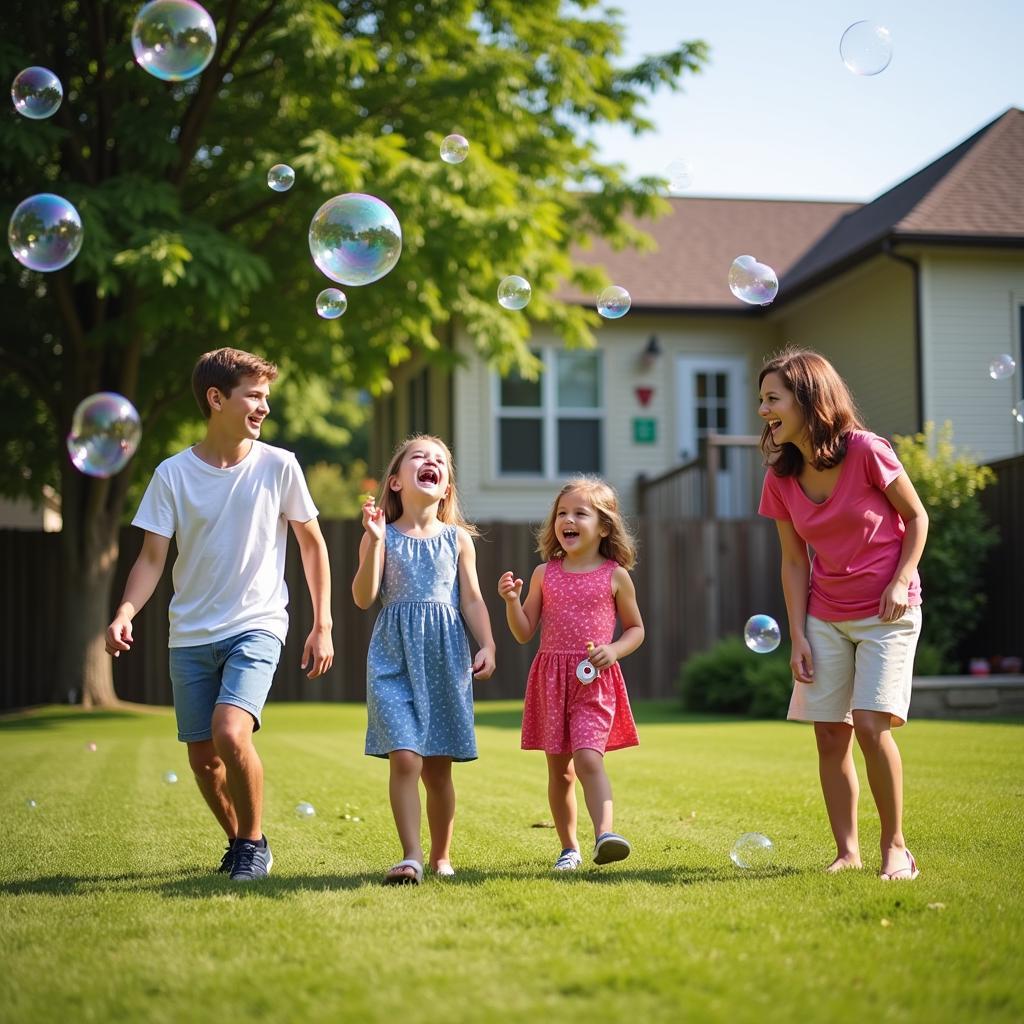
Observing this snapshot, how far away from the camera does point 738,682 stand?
12727 millimetres

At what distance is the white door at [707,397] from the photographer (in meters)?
18.4

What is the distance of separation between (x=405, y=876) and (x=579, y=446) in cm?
1435

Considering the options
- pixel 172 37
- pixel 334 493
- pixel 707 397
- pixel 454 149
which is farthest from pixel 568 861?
pixel 334 493

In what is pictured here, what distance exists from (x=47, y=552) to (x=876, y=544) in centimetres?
1235

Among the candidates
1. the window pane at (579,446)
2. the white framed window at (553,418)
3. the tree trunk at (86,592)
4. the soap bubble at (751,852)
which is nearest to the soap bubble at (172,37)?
the soap bubble at (751,852)

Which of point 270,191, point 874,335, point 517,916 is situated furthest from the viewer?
point 874,335

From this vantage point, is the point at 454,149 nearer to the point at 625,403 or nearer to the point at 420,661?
the point at 420,661

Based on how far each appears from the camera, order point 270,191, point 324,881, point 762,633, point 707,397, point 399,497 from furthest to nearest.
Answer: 1. point 707,397
2. point 270,191
3. point 762,633
4. point 399,497
5. point 324,881

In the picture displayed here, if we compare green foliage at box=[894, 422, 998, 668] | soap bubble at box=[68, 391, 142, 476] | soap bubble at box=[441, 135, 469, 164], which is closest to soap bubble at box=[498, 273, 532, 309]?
soap bubble at box=[441, 135, 469, 164]

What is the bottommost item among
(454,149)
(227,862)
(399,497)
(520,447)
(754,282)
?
(227,862)

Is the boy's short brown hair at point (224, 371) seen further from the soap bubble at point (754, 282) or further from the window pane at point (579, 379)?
the window pane at point (579, 379)

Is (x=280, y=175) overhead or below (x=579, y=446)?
overhead

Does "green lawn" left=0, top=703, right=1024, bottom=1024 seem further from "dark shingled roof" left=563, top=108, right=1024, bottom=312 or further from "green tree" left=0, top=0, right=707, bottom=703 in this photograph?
"dark shingled roof" left=563, top=108, right=1024, bottom=312

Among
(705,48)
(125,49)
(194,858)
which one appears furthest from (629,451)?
(194,858)
